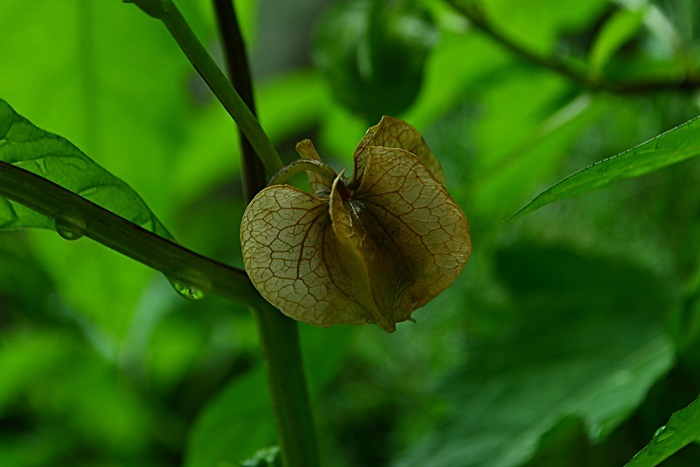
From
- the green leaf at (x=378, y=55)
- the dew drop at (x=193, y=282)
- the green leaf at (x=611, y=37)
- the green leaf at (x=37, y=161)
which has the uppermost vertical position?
the green leaf at (x=611, y=37)

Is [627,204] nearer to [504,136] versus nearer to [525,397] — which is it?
[504,136]

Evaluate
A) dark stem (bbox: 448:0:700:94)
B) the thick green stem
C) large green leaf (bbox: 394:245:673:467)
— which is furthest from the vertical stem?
dark stem (bbox: 448:0:700:94)

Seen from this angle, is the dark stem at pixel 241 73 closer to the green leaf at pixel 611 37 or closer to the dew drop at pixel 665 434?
the dew drop at pixel 665 434

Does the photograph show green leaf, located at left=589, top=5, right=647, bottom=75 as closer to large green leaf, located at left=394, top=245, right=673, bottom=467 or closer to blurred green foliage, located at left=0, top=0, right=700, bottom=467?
blurred green foliage, located at left=0, top=0, right=700, bottom=467

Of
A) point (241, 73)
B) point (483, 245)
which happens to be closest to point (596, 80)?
point (483, 245)

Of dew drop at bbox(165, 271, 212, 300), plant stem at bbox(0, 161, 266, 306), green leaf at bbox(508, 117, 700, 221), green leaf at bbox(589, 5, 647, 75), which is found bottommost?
green leaf at bbox(508, 117, 700, 221)

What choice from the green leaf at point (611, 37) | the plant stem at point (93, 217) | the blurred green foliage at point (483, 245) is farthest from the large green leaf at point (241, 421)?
the green leaf at point (611, 37)
